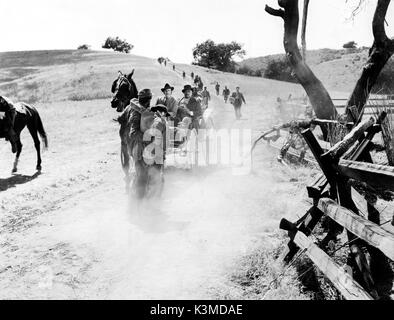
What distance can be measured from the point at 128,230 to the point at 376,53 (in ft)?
A: 23.6

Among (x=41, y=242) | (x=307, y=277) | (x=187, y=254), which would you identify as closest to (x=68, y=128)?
(x=41, y=242)

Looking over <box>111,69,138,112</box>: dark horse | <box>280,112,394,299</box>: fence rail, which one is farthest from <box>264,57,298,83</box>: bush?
<box>280,112,394,299</box>: fence rail

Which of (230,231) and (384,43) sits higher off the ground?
(384,43)

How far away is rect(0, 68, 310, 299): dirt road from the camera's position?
451 cm

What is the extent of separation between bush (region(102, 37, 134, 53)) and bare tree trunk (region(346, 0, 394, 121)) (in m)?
136

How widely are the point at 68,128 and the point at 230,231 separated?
15.8 m

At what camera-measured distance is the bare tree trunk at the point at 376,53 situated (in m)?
8.52

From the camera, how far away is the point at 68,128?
767 inches

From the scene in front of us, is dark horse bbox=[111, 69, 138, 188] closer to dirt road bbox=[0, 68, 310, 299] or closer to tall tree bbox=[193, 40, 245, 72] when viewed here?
dirt road bbox=[0, 68, 310, 299]

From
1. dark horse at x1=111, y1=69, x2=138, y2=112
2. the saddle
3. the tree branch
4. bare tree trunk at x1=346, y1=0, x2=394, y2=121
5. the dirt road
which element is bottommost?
the dirt road
